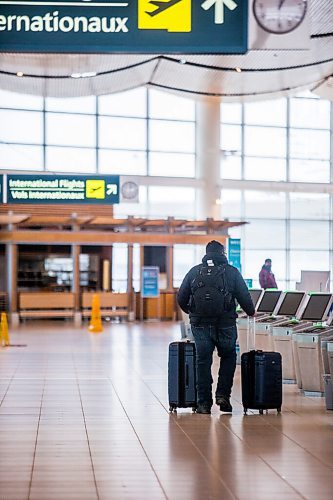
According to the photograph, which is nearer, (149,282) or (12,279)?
Answer: (12,279)

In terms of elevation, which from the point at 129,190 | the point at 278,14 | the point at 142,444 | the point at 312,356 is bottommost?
the point at 142,444

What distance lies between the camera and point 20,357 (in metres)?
15.7

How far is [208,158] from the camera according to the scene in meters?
33.7

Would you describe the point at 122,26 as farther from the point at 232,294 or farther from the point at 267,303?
the point at 267,303

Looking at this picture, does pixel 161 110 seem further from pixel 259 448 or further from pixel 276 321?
pixel 259 448

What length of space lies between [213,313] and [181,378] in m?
0.74

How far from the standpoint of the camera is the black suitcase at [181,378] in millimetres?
9633

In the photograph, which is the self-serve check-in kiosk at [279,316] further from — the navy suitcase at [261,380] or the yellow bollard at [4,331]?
the yellow bollard at [4,331]

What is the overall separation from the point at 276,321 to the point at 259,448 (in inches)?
202

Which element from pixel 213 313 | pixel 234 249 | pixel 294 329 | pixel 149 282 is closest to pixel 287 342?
pixel 294 329

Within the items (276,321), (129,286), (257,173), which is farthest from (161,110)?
(276,321)

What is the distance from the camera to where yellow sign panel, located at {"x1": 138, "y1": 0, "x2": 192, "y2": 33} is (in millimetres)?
6426

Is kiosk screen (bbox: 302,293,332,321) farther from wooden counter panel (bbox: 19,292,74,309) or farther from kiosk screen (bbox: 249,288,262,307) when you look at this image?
wooden counter panel (bbox: 19,292,74,309)

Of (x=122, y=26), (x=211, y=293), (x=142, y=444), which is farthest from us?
(x=211, y=293)
